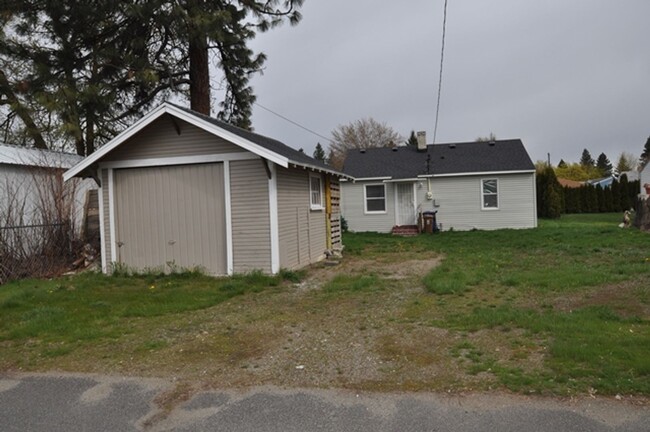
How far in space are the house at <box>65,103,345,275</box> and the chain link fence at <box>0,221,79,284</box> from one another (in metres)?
1.46

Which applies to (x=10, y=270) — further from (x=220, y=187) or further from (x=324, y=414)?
(x=324, y=414)

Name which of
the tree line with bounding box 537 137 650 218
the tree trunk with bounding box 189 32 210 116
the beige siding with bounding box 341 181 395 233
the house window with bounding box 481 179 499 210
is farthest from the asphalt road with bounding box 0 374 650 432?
the tree line with bounding box 537 137 650 218

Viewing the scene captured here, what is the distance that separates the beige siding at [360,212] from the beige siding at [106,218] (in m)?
12.6

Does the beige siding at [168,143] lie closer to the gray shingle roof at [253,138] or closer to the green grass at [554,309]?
the gray shingle roof at [253,138]

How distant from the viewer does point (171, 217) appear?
10.1 metres

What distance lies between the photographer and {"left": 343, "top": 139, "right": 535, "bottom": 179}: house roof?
67.4 feet

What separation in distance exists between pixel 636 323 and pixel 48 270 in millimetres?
11188

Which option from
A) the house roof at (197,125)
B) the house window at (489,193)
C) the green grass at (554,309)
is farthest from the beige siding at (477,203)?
the house roof at (197,125)

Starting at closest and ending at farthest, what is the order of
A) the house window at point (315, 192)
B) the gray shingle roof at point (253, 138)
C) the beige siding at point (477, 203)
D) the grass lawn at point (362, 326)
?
the grass lawn at point (362, 326)
the gray shingle roof at point (253, 138)
the house window at point (315, 192)
the beige siding at point (477, 203)

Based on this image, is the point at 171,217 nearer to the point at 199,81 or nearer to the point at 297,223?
the point at 297,223

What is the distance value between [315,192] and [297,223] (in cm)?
199

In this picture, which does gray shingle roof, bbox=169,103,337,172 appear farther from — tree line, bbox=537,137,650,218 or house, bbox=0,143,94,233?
tree line, bbox=537,137,650,218

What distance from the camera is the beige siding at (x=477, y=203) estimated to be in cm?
2005

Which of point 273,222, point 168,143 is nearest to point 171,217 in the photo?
point 168,143
